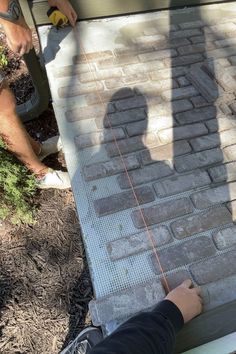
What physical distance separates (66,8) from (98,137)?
1.14 m

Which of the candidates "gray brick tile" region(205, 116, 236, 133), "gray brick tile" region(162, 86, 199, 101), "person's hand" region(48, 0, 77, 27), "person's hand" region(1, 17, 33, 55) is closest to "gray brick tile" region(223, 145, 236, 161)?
"gray brick tile" region(205, 116, 236, 133)

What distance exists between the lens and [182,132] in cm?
204

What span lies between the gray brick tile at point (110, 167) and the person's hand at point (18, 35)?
79 centimetres

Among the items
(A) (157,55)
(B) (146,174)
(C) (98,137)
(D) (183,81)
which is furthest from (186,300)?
(A) (157,55)

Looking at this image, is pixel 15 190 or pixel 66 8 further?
pixel 66 8

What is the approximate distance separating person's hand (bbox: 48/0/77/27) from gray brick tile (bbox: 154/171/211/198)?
59.6 inches

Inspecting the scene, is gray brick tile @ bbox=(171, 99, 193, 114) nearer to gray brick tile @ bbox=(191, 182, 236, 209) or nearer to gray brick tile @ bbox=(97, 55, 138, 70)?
gray brick tile @ bbox=(97, 55, 138, 70)

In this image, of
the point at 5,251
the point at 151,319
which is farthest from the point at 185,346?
the point at 5,251

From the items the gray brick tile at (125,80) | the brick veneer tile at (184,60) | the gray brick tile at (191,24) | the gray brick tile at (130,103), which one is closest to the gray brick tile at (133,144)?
the gray brick tile at (130,103)

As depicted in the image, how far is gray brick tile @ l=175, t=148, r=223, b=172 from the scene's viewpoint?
1885mm

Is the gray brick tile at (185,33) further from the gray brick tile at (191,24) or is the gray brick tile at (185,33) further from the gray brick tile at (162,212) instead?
the gray brick tile at (162,212)

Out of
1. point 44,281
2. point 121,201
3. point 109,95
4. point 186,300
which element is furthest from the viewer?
point 44,281

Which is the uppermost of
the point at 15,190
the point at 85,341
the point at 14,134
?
the point at 14,134

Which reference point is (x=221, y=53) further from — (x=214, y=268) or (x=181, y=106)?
(x=214, y=268)
